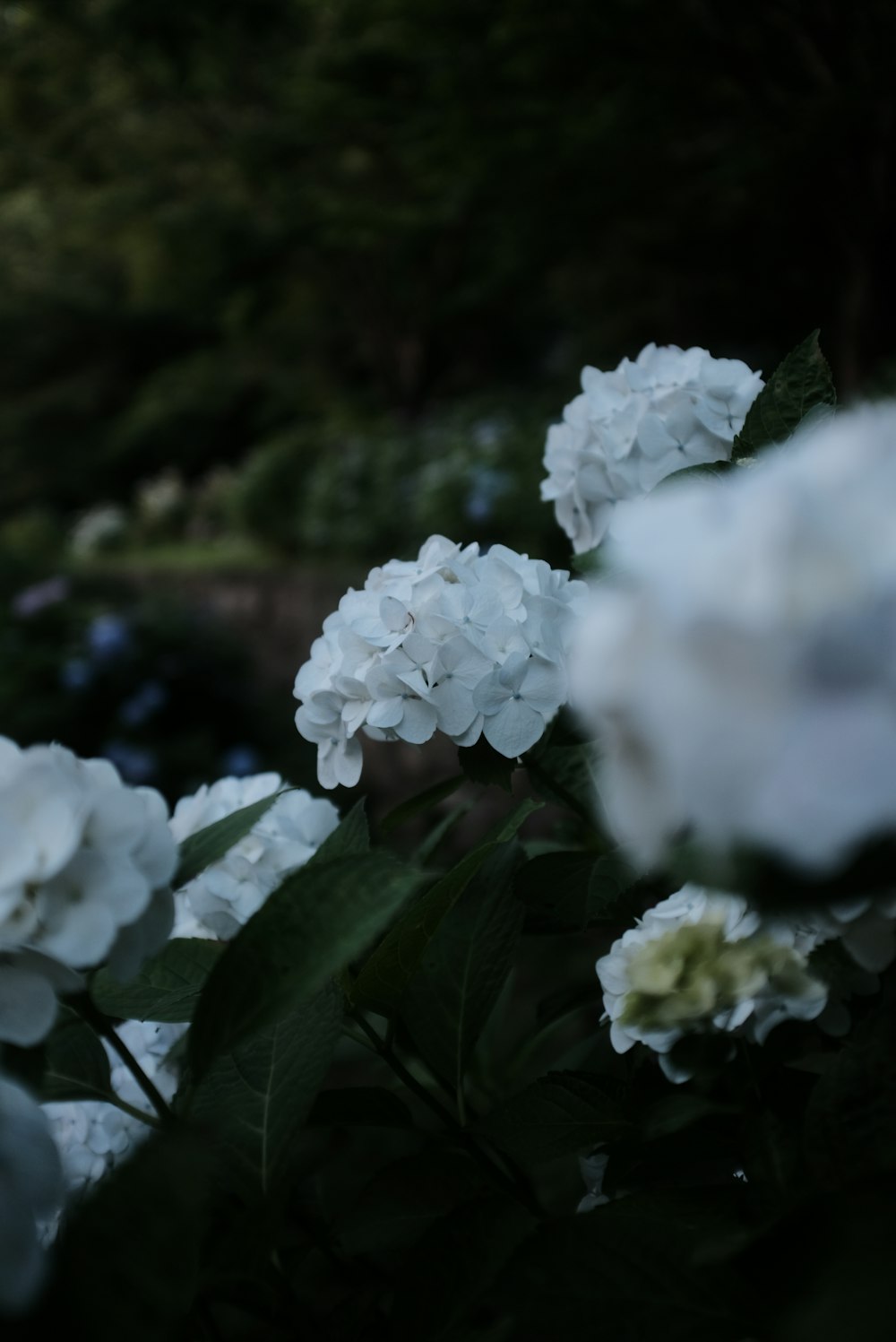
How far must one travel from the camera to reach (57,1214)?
1.82ft

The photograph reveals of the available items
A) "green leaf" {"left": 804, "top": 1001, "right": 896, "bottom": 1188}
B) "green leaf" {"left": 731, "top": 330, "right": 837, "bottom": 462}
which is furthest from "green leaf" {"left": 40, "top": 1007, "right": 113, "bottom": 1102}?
"green leaf" {"left": 731, "top": 330, "right": 837, "bottom": 462}

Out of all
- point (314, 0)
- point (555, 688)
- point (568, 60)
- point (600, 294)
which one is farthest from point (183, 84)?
point (555, 688)

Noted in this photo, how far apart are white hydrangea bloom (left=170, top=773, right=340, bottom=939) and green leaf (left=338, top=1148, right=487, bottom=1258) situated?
184 millimetres

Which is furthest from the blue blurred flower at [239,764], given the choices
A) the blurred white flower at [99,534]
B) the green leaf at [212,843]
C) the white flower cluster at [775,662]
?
the blurred white flower at [99,534]

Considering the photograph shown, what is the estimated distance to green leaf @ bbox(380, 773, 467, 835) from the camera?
0.66 meters

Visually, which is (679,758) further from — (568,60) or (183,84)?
(183,84)

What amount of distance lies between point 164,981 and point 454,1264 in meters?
0.22

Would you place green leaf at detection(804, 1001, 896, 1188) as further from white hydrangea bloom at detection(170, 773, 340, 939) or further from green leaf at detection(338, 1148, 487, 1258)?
white hydrangea bloom at detection(170, 773, 340, 939)

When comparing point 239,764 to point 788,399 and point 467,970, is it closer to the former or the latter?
point 467,970

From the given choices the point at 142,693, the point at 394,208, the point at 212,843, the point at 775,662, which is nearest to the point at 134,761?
the point at 142,693

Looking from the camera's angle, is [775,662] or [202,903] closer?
[775,662]

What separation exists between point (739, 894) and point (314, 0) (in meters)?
8.08

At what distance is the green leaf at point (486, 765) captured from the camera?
24.9 inches

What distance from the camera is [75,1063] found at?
0.57m
